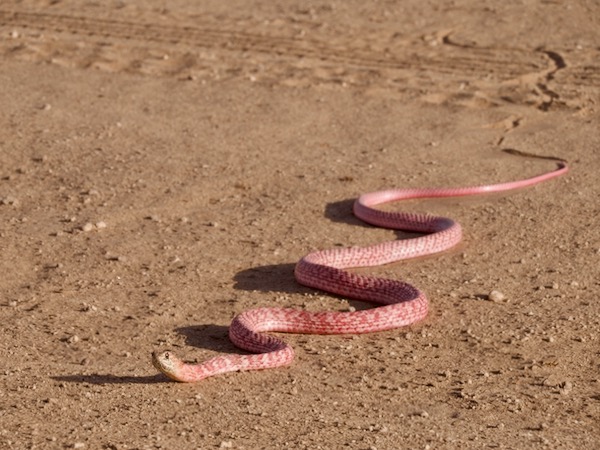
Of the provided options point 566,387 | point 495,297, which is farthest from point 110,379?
point 495,297

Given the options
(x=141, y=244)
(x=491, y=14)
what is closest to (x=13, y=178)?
(x=141, y=244)

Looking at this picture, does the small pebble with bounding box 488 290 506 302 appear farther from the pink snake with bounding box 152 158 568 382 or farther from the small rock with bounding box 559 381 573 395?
the small rock with bounding box 559 381 573 395

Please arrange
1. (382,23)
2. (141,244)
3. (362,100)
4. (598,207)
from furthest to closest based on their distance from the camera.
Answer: (382,23) → (362,100) → (598,207) → (141,244)

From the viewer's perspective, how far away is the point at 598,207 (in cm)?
1017

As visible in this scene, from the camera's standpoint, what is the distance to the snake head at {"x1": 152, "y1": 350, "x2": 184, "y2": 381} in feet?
21.6

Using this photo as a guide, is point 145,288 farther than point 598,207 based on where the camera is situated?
No

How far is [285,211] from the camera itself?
10.0 m

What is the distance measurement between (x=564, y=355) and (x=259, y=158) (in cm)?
457

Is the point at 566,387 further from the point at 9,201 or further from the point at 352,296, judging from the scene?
the point at 9,201

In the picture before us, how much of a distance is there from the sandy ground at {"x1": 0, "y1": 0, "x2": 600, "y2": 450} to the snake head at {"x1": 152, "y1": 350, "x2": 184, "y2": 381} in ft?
0.44

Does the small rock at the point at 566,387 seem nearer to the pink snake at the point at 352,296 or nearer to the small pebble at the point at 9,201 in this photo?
the pink snake at the point at 352,296

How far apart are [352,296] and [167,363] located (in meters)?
2.05

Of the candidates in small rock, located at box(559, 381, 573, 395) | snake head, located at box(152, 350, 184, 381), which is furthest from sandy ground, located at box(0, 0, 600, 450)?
snake head, located at box(152, 350, 184, 381)

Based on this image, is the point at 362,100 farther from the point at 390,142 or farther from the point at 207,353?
the point at 207,353
